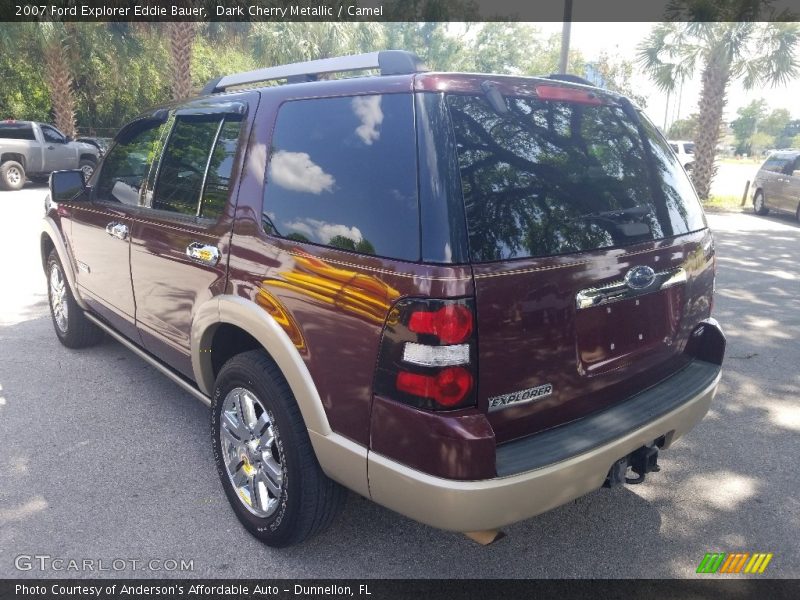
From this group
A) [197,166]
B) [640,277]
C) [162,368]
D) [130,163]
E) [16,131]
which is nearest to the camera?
[640,277]

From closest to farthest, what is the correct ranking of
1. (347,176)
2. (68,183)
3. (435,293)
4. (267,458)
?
(435,293) → (347,176) → (267,458) → (68,183)

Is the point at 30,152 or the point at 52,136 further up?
the point at 52,136

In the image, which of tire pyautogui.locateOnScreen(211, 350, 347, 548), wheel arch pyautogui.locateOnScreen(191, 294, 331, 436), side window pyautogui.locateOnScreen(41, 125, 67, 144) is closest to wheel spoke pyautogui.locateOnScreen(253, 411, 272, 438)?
tire pyautogui.locateOnScreen(211, 350, 347, 548)

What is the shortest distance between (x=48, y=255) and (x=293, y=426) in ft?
12.6

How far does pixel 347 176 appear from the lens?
2.33m

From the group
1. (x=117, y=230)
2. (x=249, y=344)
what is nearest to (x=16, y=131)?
(x=117, y=230)

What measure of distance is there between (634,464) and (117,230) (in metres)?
3.09

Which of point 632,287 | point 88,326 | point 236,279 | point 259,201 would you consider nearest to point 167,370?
point 236,279

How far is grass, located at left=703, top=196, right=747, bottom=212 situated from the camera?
17739 millimetres

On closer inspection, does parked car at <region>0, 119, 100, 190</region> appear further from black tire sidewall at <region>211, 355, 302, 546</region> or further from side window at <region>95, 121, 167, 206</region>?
black tire sidewall at <region>211, 355, 302, 546</region>

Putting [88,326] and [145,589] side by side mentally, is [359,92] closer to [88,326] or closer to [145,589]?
[145,589]

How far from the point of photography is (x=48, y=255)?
524 centimetres

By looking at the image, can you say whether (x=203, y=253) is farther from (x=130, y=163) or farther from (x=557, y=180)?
(x=557, y=180)

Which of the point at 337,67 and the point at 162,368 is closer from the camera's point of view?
the point at 337,67
